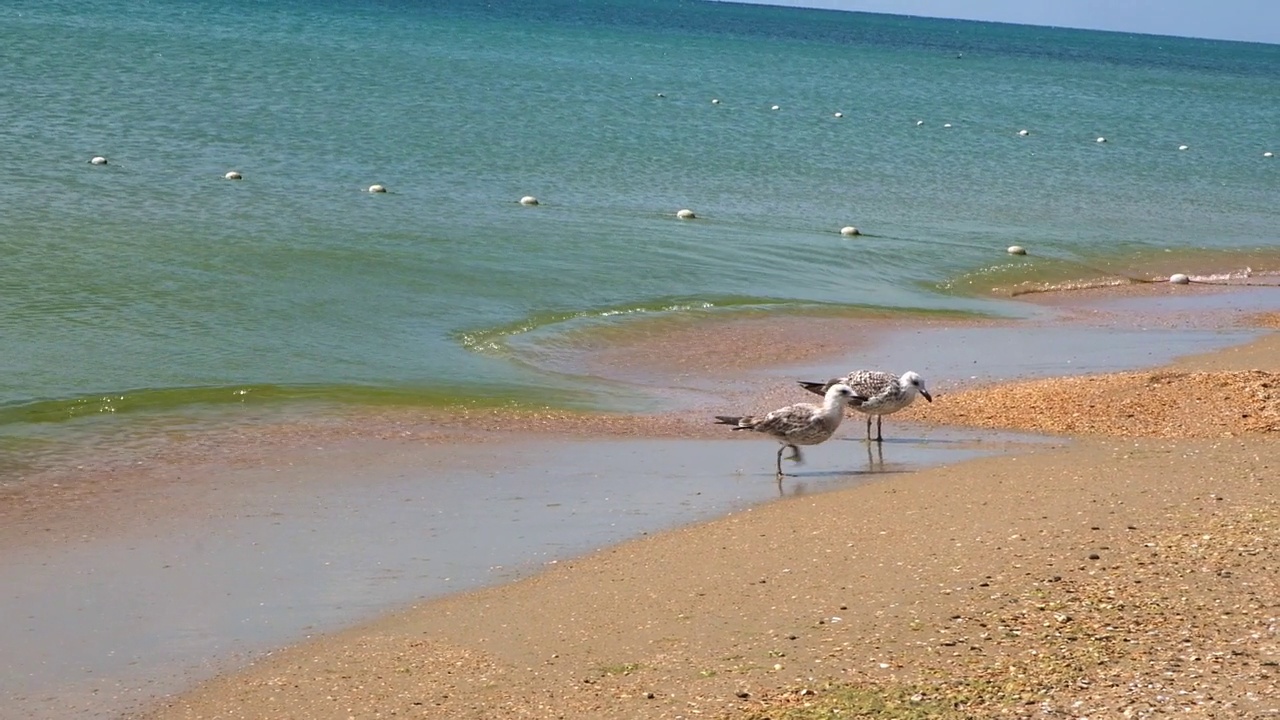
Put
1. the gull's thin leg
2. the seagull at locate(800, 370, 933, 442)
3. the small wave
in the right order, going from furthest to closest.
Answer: the small wave < the seagull at locate(800, 370, 933, 442) < the gull's thin leg

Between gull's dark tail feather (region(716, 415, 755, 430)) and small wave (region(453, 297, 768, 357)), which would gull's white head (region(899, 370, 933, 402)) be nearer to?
gull's dark tail feather (region(716, 415, 755, 430))

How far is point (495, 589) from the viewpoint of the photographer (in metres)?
8.95

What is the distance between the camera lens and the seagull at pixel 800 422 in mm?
12102

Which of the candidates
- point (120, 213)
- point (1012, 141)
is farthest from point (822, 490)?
point (1012, 141)

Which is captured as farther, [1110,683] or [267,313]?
[267,313]

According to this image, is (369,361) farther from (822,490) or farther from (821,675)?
(821,675)

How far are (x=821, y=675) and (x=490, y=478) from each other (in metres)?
5.37

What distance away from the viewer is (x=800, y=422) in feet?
39.8

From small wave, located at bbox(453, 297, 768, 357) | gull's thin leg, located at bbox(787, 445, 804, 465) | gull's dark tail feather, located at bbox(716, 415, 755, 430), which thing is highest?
gull's dark tail feather, located at bbox(716, 415, 755, 430)

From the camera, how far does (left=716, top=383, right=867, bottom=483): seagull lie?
12.1 metres

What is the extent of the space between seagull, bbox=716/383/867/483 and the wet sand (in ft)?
0.94

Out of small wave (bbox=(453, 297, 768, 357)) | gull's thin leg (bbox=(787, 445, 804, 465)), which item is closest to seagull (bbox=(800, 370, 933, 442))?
gull's thin leg (bbox=(787, 445, 804, 465))

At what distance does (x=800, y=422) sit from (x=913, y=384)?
1.78 meters

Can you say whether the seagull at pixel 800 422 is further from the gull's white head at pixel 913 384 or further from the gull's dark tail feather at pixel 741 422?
the gull's white head at pixel 913 384
